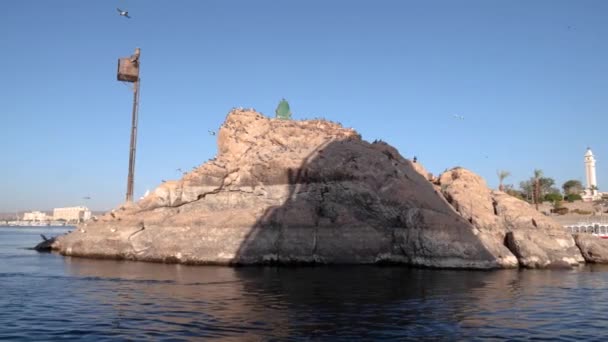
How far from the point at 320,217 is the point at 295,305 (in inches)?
734

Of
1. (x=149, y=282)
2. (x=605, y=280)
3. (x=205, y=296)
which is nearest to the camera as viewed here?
(x=205, y=296)

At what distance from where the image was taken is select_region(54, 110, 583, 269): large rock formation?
1401 inches

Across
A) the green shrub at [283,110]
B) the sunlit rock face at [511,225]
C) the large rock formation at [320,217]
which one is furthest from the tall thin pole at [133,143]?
the sunlit rock face at [511,225]

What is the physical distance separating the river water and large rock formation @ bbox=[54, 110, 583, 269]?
4681 mm

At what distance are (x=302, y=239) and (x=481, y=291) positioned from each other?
592 inches

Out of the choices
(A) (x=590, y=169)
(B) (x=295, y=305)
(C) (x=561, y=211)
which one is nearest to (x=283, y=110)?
(B) (x=295, y=305)

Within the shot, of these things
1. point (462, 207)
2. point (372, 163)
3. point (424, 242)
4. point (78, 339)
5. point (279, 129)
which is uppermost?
point (279, 129)

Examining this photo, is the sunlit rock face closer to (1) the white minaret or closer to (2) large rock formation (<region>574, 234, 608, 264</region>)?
(2) large rock formation (<region>574, 234, 608, 264</region>)

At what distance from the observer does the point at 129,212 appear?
42.0 meters

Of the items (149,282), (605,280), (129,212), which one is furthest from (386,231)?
(129,212)

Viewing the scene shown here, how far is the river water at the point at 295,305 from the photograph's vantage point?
563 inches

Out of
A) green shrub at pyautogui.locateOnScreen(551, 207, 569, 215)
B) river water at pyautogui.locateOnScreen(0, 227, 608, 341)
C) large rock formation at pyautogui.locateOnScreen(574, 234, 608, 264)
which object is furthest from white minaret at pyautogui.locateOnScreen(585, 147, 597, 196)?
river water at pyautogui.locateOnScreen(0, 227, 608, 341)

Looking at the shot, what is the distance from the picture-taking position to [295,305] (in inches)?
734

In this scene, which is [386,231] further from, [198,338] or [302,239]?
[198,338]
